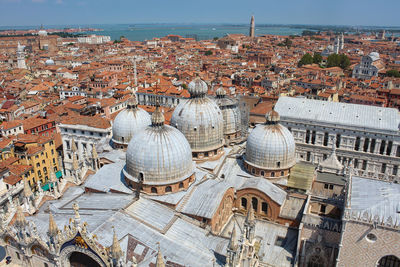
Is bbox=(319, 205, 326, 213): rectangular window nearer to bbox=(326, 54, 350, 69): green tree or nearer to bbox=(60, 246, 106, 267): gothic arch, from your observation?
bbox=(60, 246, 106, 267): gothic arch

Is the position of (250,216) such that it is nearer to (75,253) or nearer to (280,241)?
(280,241)

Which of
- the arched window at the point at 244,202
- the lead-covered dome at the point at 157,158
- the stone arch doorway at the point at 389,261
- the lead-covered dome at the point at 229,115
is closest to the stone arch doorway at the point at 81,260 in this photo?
the lead-covered dome at the point at 157,158

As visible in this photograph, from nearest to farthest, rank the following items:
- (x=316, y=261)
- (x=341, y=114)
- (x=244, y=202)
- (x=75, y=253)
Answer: (x=75, y=253)
(x=316, y=261)
(x=244, y=202)
(x=341, y=114)

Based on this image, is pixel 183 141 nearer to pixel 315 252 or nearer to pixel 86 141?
pixel 315 252

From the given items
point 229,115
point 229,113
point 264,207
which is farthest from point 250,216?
point 229,113

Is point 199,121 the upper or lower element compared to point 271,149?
upper

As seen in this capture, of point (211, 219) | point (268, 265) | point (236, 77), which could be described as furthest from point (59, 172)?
point (236, 77)
